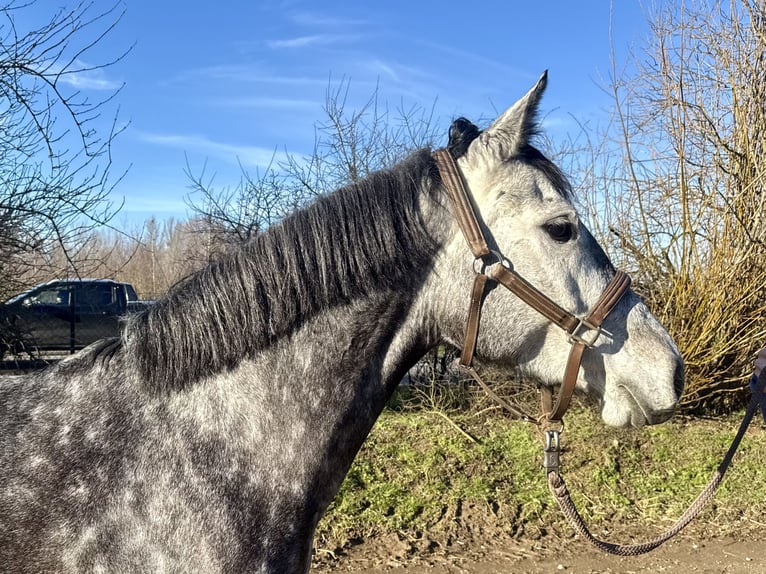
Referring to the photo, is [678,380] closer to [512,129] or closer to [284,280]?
[512,129]

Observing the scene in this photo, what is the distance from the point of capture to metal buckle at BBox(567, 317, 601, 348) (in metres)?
1.85

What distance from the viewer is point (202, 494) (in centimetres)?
165

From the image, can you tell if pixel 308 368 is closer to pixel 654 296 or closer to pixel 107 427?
pixel 107 427

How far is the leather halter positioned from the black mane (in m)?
0.11

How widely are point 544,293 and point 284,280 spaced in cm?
83

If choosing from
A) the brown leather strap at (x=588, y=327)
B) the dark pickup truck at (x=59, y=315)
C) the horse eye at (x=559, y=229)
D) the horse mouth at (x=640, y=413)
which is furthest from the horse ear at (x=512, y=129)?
the dark pickup truck at (x=59, y=315)

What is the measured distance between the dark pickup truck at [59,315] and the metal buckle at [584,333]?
3207mm

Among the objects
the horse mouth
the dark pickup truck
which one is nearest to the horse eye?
the horse mouth

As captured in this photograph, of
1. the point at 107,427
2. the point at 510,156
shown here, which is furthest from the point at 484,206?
the point at 107,427

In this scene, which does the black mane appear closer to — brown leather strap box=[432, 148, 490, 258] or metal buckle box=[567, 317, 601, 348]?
brown leather strap box=[432, 148, 490, 258]

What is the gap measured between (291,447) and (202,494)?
280 millimetres

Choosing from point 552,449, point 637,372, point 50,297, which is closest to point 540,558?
point 552,449

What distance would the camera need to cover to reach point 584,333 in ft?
6.10

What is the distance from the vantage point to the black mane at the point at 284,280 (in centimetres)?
178
